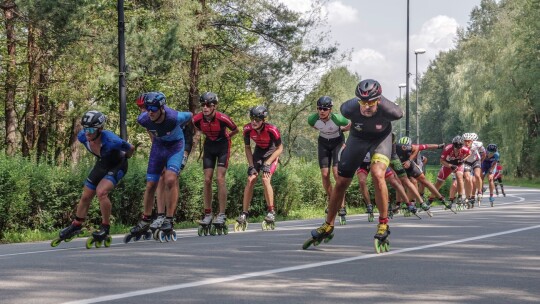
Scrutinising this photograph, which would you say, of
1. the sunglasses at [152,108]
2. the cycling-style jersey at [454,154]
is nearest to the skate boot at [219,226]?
the sunglasses at [152,108]

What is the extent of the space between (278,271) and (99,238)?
3.76 metres

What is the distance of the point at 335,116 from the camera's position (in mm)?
13195

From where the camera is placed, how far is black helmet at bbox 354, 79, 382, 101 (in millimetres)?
9172

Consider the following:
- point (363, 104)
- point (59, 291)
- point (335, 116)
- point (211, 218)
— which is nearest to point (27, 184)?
point (211, 218)

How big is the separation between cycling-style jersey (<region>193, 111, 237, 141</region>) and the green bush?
293cm

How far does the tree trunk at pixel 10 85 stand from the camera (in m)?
26.9

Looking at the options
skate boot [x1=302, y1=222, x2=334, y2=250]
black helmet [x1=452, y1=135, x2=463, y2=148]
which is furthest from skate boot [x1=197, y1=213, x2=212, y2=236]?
black helmet [x1=452, y1=135, x2=463, y2=148]

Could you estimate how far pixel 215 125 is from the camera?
13.0 m

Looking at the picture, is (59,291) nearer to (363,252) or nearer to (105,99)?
(363,252)

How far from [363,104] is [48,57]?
18397 millimetres

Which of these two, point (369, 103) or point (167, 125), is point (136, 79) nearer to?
point (167, 125)

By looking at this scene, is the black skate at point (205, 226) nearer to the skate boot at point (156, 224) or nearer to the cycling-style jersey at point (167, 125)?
the skate boot at point (156, 224)

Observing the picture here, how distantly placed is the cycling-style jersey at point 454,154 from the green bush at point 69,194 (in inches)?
178

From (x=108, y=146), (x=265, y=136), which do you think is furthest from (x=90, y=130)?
(x=265, y=136)
